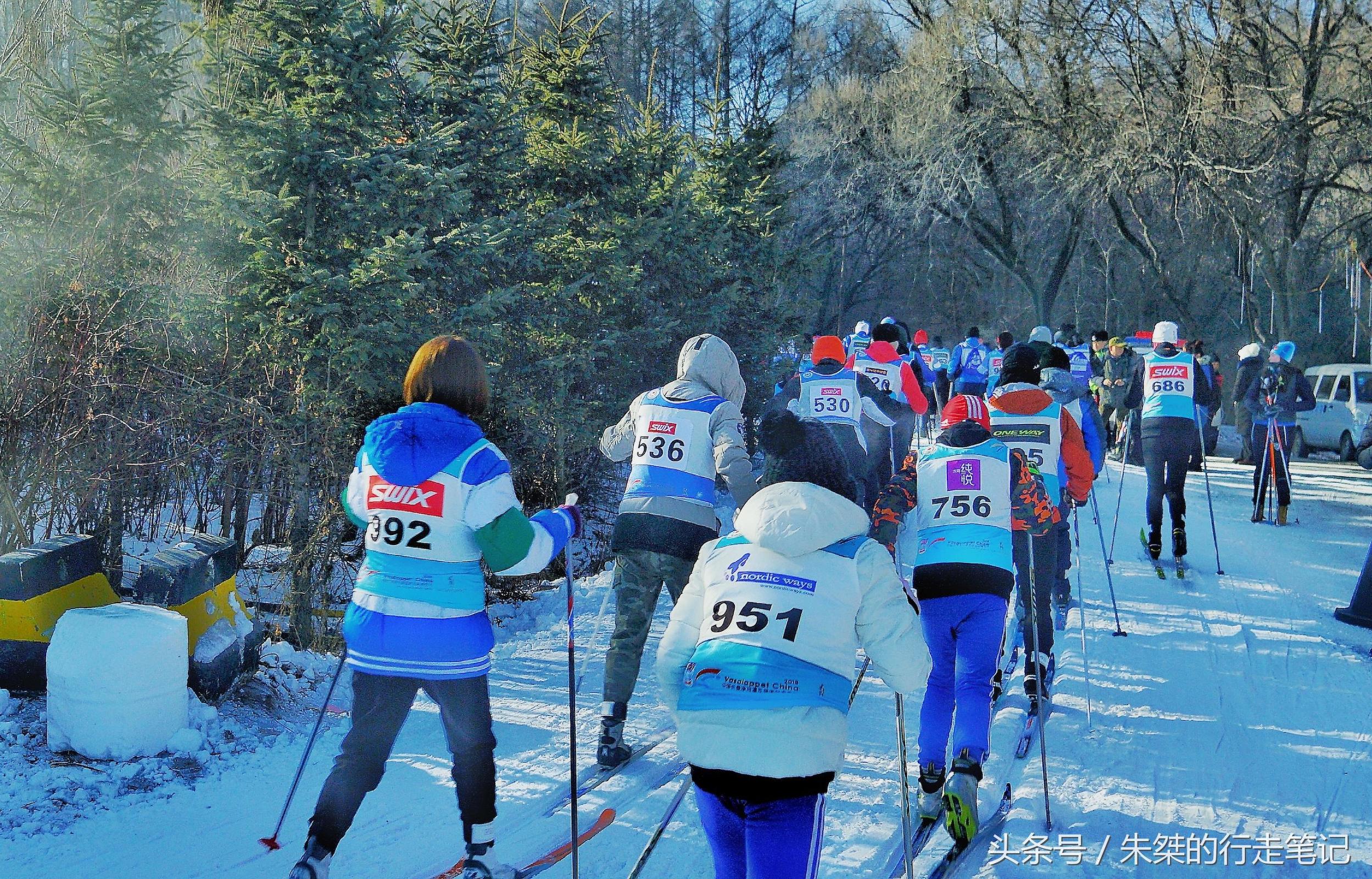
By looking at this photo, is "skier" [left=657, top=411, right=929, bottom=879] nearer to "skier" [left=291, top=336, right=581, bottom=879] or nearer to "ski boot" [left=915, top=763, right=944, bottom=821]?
"skier" [left=291, top=336, right=581, bottom=879]

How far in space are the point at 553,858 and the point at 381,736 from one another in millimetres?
1113

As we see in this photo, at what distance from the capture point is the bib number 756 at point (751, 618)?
2965mm

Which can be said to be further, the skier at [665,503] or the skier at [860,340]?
the skier at [860,340]

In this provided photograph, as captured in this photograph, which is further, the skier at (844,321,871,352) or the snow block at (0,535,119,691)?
the skier at (844,321,871,352)

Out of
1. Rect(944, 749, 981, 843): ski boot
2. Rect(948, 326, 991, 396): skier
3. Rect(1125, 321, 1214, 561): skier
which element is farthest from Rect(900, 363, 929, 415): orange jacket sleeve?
Rect(948, 326, 991, 396): skier

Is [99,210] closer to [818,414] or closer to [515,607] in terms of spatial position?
[515,607]

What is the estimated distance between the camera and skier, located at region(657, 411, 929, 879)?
9.38ft

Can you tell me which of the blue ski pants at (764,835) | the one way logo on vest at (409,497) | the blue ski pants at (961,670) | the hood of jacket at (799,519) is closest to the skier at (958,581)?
the blue ski pants at (961,670)

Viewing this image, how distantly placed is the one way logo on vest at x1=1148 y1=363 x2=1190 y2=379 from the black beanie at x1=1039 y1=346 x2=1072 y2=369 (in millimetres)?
2048

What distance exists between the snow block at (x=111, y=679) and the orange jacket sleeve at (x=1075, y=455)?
520 centimetres

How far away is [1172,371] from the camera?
9641 millimetres

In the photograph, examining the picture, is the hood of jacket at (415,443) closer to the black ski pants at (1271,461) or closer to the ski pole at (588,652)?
the ski pole at (588,652)

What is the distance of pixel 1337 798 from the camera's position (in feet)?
17.3

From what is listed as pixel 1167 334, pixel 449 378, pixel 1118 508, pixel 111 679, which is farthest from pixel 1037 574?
pixel 1167 334
